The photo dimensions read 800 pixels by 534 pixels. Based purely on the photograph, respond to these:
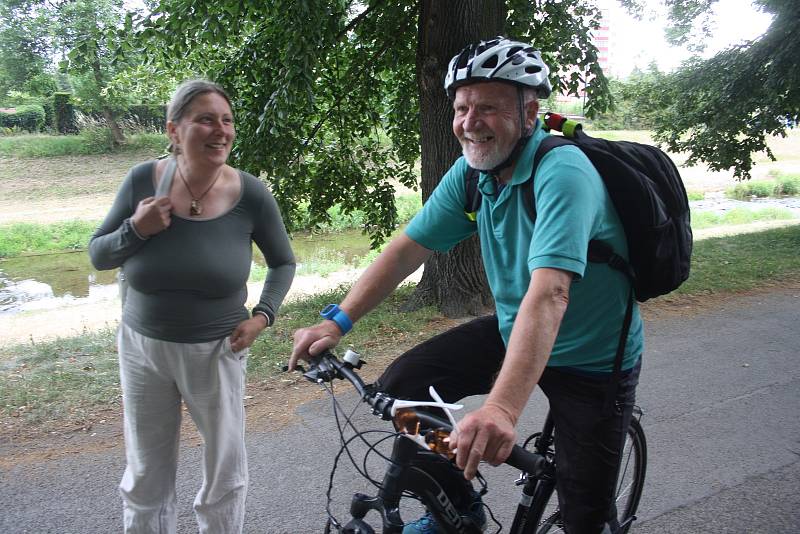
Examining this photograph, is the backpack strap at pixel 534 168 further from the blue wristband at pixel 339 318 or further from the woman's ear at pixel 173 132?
the woman's ear at pixel 173 132

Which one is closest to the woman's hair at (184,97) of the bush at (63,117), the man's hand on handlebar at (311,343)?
the man's hand on handlebar at (311,343)

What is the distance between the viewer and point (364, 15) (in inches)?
319

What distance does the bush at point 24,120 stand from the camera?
1268 inches

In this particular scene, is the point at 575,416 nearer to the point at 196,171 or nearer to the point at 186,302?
the point at 186,302

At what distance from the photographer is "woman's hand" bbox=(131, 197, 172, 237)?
2.50m

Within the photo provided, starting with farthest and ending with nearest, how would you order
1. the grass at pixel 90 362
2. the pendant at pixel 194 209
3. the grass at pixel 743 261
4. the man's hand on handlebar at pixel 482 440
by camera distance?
1. the grass at pixel 743 261
2. the grass at pixel 90 362
3. the pendant at pixel 194 209
4. the man's hand on handlebar at pixel 482 440

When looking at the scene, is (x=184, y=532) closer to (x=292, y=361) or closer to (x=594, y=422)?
(x=292, y=361)

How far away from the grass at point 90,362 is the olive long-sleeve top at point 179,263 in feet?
8.06

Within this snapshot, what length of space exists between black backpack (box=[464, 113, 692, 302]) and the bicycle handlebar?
2.30 feet

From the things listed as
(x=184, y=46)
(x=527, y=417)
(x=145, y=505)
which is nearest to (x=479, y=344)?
(x=145, y=505)

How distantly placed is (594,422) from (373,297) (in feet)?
3.00

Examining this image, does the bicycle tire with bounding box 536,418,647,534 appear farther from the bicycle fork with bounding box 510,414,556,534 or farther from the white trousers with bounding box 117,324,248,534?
the white trousers with bounding box 117,324,248,534

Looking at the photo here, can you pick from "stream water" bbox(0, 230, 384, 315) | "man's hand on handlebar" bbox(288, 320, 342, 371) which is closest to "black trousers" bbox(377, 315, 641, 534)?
"man's hand on handlebar" bbox(288, 320, 342, 371)

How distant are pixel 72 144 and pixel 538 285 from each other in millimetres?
31715
